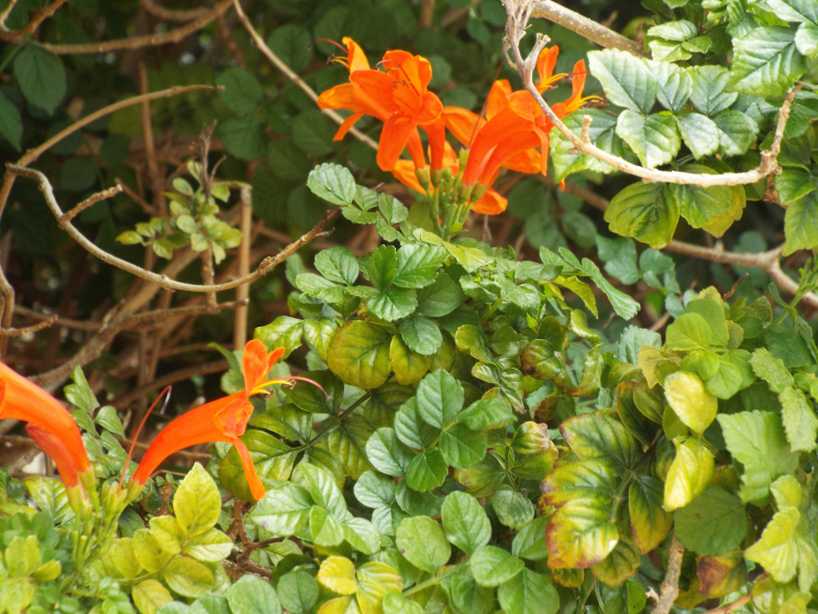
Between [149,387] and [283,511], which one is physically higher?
[283,511]

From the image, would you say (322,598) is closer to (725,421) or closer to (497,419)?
(497,419)

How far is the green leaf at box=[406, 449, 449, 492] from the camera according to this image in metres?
0.76

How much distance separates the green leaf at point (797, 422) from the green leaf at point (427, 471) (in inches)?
9.1

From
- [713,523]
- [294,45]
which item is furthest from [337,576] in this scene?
[294,45]

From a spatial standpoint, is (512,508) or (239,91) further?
(239,91)

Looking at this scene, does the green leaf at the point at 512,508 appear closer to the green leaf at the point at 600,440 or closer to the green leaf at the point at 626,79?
the green leaf at the point at 600,440

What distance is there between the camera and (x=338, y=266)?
850mm

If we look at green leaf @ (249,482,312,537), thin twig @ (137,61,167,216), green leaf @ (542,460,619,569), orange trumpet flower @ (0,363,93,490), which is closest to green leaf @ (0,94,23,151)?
thin twig @ (137,61,167,216)

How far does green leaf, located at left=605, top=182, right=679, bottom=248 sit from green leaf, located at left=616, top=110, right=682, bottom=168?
0.22 ft

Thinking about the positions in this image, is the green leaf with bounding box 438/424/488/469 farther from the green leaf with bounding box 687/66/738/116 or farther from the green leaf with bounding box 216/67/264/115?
the green leaf with bounding box 216/67/264/115

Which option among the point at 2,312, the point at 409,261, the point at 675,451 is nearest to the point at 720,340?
the point at 675,451

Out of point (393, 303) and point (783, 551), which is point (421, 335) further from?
point (783, 551)

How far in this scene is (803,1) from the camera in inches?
29.7

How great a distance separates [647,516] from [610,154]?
0.84 ft
